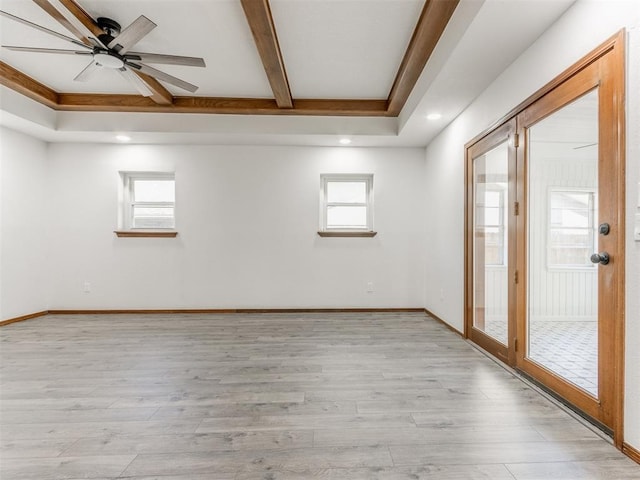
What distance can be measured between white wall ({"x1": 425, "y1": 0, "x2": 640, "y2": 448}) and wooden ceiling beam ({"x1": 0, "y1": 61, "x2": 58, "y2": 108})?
4704 mm

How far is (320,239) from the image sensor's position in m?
4.42

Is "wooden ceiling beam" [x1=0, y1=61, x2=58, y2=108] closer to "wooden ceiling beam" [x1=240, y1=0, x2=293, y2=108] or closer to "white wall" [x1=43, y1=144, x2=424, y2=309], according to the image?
"white wall" [x1=43, y1=144, x2=424, y2=309]

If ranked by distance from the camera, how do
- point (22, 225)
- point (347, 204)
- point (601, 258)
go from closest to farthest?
point (601, 258) → point (22, 225) → point (347, 204)

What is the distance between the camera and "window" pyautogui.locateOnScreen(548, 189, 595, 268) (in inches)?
90.3

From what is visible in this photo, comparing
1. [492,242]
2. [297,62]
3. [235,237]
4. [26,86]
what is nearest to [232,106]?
[297,62]

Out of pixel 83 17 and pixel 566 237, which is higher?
pixel 83 17

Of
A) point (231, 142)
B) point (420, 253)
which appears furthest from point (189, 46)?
point (420, 253)

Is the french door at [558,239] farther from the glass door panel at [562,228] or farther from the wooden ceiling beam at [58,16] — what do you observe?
the wooden ceiling beam at [58,16]

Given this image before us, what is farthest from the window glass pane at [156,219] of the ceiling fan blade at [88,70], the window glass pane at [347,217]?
the window glass pane at [347,217]

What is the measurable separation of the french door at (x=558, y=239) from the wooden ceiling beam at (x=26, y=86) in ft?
15.6

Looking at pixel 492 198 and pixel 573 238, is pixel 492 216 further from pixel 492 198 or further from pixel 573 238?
pixel 573 238

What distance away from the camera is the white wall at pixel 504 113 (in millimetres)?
1429

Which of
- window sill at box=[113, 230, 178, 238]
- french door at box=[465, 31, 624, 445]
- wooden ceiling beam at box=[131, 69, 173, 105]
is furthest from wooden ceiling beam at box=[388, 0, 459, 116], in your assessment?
window sill at box=[113, 230, 178, 238]

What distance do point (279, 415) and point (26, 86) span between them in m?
4.28
